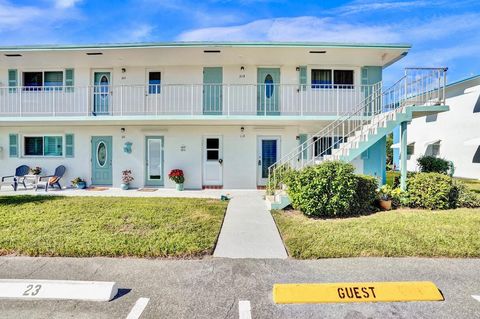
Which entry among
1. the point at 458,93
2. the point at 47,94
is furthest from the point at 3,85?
the point at 458,93

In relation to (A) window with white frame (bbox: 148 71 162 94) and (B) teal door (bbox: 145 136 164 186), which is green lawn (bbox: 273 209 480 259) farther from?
(A) window with white frame (bbox: 148 71 162 94)

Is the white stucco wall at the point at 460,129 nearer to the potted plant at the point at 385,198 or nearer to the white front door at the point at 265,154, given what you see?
the potted plant at the point at 385,198

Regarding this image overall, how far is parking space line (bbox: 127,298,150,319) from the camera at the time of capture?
3.10m

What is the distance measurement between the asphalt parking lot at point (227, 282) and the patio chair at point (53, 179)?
7.89 metres

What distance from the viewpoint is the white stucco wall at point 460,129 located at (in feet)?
55.7

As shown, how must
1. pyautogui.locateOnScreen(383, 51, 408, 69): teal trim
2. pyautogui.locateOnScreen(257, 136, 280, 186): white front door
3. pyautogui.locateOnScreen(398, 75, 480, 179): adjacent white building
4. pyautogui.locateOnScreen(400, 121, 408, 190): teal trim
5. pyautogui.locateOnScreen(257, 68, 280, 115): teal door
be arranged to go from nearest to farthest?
pyautogui.locateOnScreen(400, 121, 408, 190): teal trim → pyautogui.locateOnScreen(383, 51, 408, 69): teal trim → pyautogui.locateOnScreen(257, 68, 280, 115): teal door → pyautogui.locateOnScreen(257, 136, 280, 186): white front door → pyautogui.locateOnScreen(398, 75, 480, 179): adjacent white building

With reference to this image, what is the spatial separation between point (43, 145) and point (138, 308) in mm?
12668

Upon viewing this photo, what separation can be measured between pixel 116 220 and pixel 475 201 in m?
10.7

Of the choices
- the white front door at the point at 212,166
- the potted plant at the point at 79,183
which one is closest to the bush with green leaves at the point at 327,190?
the white front door at the point at 212,166

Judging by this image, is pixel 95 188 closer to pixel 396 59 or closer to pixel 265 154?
pixel 265 154

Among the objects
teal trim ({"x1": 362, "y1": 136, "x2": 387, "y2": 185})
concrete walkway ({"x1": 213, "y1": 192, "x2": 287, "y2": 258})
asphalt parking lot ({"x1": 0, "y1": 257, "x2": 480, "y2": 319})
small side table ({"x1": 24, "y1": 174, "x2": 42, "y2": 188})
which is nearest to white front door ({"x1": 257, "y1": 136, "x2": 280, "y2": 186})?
concrete walkway ({"x1": 213, "y1": 192, "x2": 287, "y2": 258})

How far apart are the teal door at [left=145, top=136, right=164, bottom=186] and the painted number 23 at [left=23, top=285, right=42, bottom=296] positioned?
869 cm

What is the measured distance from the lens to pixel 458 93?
18344 mm

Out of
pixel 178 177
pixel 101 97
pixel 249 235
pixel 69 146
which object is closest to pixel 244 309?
pixel 249 235
